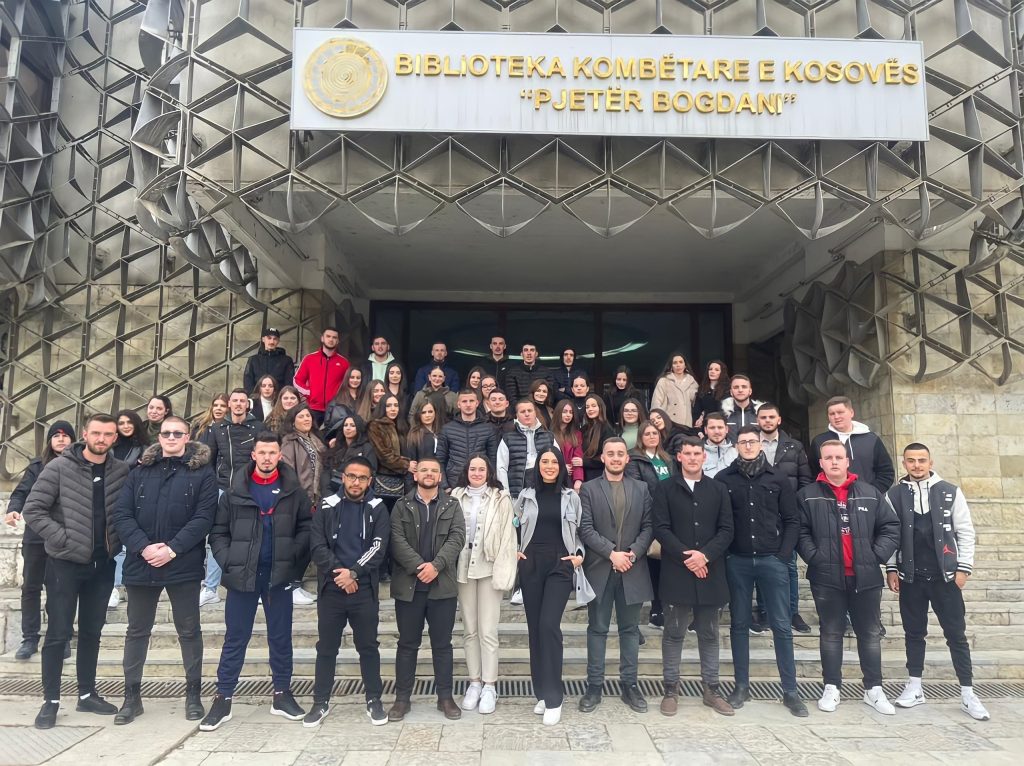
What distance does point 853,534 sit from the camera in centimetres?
489

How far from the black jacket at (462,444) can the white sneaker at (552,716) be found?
2171 millimetres

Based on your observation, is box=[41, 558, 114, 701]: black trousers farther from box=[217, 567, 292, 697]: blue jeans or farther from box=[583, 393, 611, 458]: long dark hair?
box=[583, 393, 611, 458]: long dark hair

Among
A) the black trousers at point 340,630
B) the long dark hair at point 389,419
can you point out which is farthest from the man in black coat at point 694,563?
the long dark hair at point 389,419

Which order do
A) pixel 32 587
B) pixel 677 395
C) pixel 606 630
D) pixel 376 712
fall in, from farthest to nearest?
pixel 677 395 → pixel 32 587 → pixel 606 630 → pixel 376 712

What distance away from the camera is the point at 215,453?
249 inches

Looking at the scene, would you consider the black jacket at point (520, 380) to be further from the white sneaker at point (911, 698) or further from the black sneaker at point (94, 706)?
the black sneaker at point (94, 706)

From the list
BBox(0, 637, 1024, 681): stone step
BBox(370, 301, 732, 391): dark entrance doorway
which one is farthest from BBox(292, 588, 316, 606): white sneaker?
BBox(370, 301, 732, 391): dark entrance doorway

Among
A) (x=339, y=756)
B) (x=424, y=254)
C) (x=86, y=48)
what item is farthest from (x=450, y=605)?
(x=86, y=48)

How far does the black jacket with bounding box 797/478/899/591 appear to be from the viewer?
483 centimetres

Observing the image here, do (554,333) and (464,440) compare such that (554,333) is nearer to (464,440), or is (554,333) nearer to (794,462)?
(464,440)

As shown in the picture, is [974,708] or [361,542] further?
[974,708]

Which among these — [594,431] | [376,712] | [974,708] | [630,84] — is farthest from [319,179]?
[974,708]

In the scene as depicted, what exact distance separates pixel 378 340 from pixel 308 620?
10.5ft

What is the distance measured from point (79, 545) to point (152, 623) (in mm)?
686
